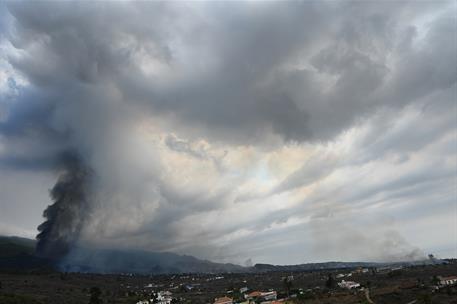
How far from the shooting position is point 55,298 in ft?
427

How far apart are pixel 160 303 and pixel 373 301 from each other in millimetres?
77722

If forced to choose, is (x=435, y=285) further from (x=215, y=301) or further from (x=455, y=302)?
(x=215, y=301)

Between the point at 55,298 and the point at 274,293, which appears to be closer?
the point at 55,298

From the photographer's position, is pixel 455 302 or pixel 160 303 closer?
pixel 455 302

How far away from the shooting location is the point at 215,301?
146375 millimetres

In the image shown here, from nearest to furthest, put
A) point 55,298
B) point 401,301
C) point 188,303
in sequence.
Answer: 1. point 401,301
2. point 55,298
3. point 188,303

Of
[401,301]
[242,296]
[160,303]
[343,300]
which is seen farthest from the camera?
[242,296]

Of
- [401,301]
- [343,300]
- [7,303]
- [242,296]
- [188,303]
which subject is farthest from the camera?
[242,296]

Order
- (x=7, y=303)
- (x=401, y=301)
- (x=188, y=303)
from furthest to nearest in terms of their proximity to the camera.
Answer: (x=188, y=303) < (x=401, y=301) < (x=7, y=303)

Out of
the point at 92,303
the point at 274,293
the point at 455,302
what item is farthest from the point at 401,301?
the point at 92,303

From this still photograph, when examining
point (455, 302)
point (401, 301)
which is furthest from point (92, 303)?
point (455, 302)

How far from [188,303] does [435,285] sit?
79989 mm

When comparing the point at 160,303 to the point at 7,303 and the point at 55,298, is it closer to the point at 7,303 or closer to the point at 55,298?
the point at 55,298

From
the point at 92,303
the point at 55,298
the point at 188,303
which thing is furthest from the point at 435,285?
the point at 55,298
